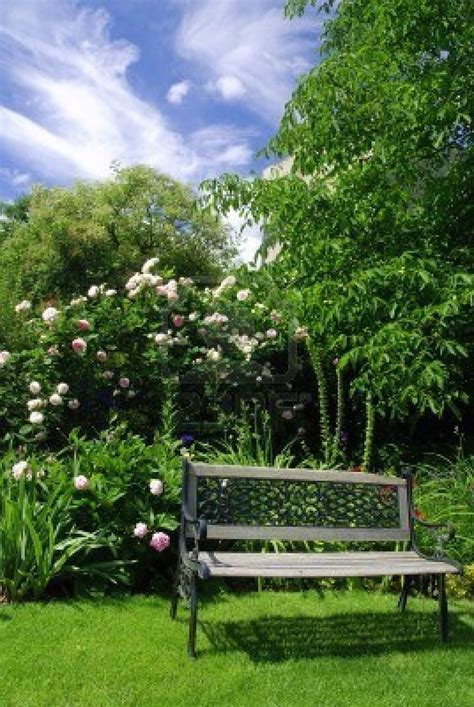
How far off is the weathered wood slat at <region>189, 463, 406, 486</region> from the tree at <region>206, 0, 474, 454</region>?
64 cm

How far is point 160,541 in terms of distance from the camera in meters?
4.27

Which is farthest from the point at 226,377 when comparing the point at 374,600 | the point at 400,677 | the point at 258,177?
the point at 400,677

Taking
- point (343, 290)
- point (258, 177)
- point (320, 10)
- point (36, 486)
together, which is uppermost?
point (320, 10)

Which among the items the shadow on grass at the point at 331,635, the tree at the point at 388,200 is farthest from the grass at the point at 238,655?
the tree at the point at 388,200

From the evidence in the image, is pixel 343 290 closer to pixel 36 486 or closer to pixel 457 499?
pixel 457 499

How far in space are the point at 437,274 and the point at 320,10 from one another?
3.47 metres

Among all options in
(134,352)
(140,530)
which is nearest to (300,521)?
(140,530)

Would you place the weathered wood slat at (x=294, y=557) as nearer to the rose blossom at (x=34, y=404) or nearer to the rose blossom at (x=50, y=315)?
the rose blossom at (x=34, y=404)

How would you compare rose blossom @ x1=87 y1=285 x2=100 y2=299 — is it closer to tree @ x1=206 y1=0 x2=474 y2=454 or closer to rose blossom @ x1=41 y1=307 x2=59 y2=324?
Answer: rose blossom @ x1=41 y1=307 x2=59 y2=324

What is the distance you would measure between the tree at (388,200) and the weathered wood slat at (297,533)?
3.02ft

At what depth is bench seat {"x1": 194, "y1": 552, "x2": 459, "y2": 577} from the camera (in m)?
3.63

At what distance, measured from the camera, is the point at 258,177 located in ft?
19.7

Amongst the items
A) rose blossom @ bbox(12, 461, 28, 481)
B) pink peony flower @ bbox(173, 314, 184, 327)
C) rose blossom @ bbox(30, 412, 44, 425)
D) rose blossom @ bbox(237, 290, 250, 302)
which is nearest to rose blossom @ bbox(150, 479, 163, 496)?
rose blossom @ bbox(12, 461, 28, 481)

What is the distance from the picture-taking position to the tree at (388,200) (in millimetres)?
4805
